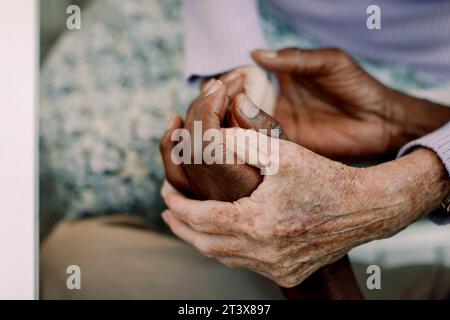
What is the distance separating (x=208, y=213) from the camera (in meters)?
0.63

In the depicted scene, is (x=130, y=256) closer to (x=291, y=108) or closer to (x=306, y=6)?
(x=291, y=108)

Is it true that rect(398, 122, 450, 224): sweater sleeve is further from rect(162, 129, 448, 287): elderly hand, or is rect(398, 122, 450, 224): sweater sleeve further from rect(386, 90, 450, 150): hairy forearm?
rect(386, 90, 450, 150): hairy forearm

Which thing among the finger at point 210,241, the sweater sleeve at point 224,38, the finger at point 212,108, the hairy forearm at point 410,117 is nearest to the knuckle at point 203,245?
the finger at point 210,241

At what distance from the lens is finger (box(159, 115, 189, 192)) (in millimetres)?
692

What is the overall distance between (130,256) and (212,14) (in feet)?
1.42

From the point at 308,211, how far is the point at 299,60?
288 mm

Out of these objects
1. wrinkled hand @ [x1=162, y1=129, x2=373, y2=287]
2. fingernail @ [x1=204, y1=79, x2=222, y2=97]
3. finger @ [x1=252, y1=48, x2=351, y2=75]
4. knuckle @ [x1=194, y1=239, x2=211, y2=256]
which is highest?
finger @ [x1=252, y1=48, x2=351, y2=75]

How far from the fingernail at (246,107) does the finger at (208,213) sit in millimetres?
104

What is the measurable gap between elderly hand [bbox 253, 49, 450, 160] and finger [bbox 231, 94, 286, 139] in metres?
0.26

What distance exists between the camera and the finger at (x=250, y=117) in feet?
2.00

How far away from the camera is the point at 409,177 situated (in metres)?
0.65

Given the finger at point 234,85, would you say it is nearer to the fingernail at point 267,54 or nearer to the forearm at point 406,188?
the fingernail at point 267,54
